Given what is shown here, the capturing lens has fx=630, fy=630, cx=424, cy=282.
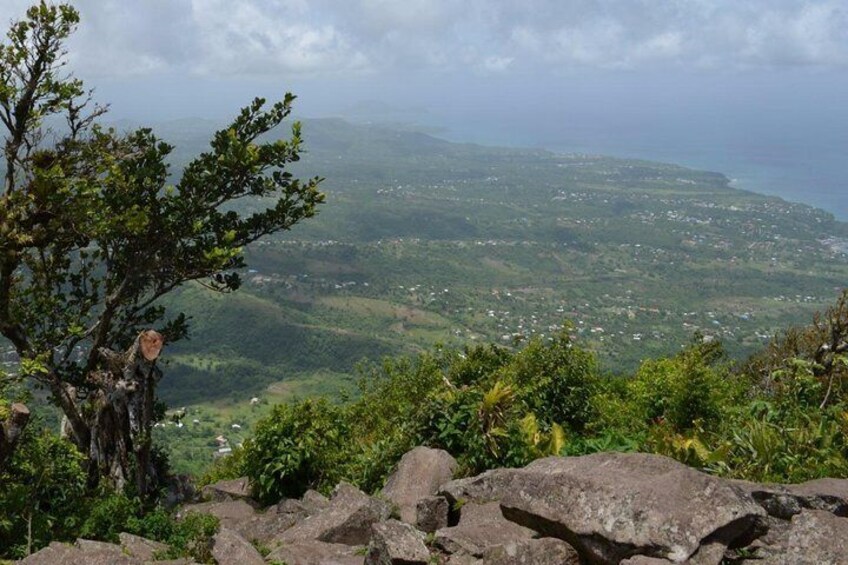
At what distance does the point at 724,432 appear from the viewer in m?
11.9

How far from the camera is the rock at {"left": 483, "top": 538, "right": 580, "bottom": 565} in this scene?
6613 mm

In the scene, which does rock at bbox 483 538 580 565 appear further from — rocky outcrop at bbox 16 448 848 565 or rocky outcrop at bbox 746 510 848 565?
rocky outcrop at bbox 746 510 848 565

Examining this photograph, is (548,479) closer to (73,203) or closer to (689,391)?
(689,391)

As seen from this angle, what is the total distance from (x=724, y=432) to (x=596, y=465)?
5379mm

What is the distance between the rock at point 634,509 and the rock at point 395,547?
1219 mm

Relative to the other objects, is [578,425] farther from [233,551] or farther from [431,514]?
[233,551]

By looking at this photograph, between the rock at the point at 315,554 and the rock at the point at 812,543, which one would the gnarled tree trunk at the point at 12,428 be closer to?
the rock at the point at 315,554

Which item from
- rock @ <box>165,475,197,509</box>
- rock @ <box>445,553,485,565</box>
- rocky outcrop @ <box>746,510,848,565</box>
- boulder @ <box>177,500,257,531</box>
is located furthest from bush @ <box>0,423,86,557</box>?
rocky outcrop @ <box>746,510,848,565</box>

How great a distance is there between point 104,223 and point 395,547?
758 centimetres

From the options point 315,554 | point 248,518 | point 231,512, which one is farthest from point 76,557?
point 231,512

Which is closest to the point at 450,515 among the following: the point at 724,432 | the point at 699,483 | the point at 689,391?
the point at 699,483

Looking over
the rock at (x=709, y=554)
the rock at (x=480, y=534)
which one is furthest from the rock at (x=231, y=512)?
the rock at (x=709, y=554)

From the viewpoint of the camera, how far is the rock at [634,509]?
642 centimetres

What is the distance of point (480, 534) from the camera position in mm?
8047
